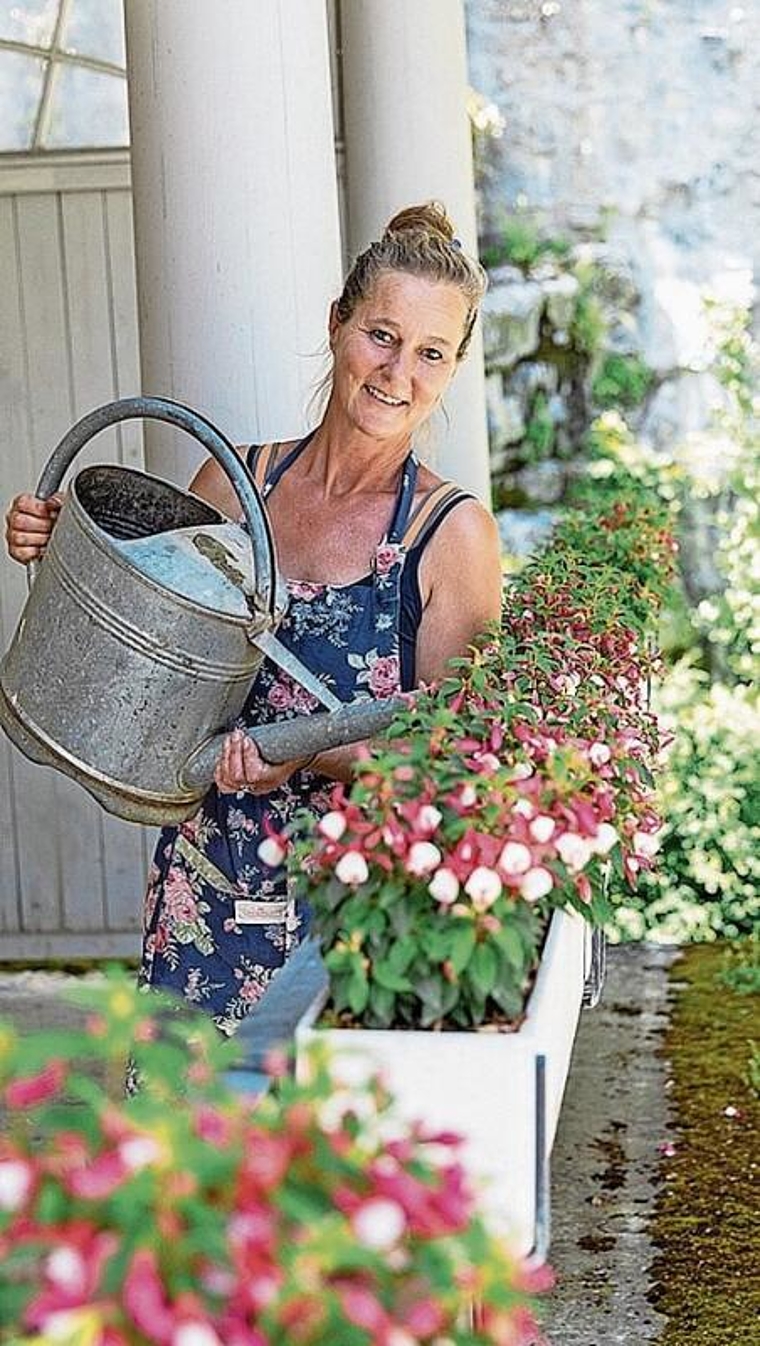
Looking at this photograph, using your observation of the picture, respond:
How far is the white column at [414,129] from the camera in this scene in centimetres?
428

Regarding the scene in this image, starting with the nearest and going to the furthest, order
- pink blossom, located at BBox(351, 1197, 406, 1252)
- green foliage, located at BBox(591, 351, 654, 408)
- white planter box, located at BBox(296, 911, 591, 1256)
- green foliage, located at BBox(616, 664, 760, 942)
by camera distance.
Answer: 1. pink blossom, located at BBox(351, 1197, 406, 1252)
2. white planter box, located at BBox(296, 911, 591, 1256)
3. green foliage, located at BBox(616, 664, 760, 942)
4. green foliage, located at BBox(591, 351, 654, 408)

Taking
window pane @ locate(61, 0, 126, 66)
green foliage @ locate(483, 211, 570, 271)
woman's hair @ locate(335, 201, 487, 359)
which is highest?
window pane @ locate(61, 0, 126, 66)

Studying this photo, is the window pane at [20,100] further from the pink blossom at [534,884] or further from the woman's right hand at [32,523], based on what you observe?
the pink blossom at [534,884]

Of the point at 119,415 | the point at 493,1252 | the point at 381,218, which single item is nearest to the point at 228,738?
the point at 119,415

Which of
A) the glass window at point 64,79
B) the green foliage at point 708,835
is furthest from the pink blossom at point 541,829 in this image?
the green foliage at point 708,835

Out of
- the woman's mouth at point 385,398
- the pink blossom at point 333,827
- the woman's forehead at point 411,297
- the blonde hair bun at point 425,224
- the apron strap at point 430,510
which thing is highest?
the blonde hair bun at point 425,224

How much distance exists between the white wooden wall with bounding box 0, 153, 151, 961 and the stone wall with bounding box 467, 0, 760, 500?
2.04 metres

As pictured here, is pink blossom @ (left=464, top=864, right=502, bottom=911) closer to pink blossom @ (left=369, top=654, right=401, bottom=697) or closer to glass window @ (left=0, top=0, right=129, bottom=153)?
pink blossom @ (left=369, top=654, right=401, bottom=697)

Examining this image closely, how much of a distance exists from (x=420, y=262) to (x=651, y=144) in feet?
16.0

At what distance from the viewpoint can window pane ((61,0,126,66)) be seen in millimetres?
5316

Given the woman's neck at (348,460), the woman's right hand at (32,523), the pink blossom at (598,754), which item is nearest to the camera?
the pink blossom at (598,754)

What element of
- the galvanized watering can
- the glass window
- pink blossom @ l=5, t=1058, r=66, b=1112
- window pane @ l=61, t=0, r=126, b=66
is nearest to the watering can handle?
the galvanized watering can

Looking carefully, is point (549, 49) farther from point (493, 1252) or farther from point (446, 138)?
point (493, 1252)

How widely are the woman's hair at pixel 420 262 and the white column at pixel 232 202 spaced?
0.96 ft
